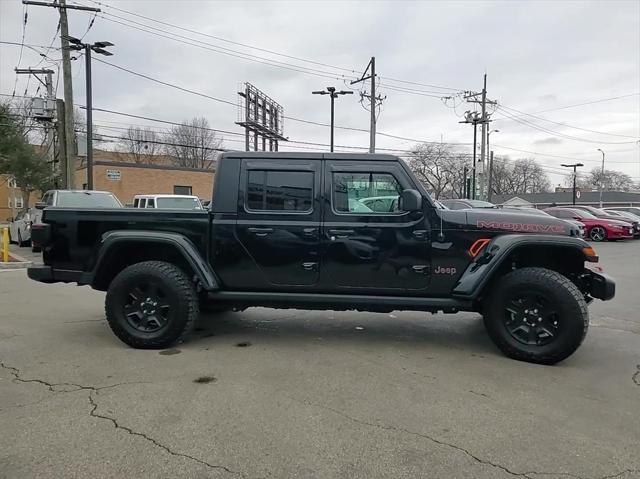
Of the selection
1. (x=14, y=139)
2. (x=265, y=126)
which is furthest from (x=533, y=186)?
(x=14, y=139)

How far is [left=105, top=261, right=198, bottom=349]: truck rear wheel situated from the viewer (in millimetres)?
4906

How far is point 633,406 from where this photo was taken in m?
3.76

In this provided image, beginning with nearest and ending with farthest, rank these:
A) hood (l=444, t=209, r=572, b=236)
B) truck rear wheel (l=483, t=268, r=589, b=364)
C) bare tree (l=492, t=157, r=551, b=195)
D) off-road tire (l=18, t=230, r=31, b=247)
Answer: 1. truck rear wheel (l=483, t=268, r=589, b=364)
2. hood (l=444, t=209, r=572, b=236)
3. off-road tire (l=18, t=230, r=31, b=247)
4. bare tree (l=492, t=157, r=551, b=195)

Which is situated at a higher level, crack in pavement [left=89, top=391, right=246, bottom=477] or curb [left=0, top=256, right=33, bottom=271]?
curb [left=0, top=256, right=33, bottom=271]

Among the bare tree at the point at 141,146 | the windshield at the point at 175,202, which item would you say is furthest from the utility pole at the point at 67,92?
the bare tree at the point at 141,146

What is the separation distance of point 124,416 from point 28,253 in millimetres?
13055

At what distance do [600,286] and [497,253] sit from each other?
1156 mm

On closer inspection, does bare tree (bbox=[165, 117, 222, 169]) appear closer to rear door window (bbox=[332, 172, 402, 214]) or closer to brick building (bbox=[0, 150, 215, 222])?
brick building (bbox=[0, 150, 215, 222])

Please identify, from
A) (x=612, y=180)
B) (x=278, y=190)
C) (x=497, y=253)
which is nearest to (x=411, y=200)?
(x=497, y=253)

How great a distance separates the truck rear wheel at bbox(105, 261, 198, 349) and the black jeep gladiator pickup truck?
12mm

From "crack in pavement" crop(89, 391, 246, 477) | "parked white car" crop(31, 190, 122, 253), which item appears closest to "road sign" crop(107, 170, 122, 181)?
"parked white car" crop(31, 190, 122, 253)

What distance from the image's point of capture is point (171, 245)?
16.4ft

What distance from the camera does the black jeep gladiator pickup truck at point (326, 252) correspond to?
4688 mm

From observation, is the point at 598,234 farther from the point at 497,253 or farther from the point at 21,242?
the point at 21,242
